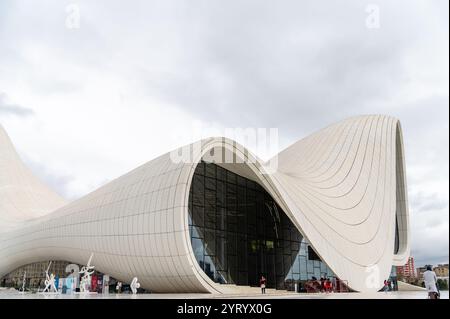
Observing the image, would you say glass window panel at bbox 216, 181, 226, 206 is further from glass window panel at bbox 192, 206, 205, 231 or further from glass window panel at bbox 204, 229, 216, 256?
glass window panel at bbox 204, 229, 216, 256

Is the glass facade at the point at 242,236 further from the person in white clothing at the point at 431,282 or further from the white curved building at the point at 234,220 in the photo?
the person in white clothing at the point at 431,282

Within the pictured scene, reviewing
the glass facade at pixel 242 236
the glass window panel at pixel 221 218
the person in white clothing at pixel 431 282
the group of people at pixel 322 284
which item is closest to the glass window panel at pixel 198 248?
the glass facade at pixel 242 236

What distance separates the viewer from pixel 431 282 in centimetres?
1141

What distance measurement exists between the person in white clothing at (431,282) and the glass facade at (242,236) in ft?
39.9

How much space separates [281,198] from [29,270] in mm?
20735

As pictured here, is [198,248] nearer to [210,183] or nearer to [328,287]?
A: [210,183]

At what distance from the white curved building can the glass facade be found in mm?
63

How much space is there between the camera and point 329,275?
26.1 m

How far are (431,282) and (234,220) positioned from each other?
48.2ft

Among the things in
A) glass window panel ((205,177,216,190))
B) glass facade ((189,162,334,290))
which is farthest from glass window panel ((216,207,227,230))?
glass window panel ((205,177,216,190))

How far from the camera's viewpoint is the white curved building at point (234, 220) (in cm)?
1912
